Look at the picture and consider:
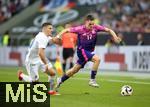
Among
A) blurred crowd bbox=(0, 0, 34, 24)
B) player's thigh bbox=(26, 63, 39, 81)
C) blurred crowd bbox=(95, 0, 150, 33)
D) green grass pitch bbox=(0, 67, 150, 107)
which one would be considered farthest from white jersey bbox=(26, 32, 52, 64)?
blurred crowd bbox=(0, 0, 34, 24)

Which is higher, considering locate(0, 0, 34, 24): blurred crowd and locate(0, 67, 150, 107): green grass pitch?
locate(0, 0, 34, 24): blurred crowd

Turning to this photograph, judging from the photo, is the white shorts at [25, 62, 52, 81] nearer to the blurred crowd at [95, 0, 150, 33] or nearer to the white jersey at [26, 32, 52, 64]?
the white jersey at [26, 32, 52, 64]

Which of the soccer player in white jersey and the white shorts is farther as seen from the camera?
the white shorts

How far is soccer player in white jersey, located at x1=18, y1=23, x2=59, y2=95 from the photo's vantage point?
15.2 m

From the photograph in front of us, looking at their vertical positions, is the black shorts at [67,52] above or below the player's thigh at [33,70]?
above

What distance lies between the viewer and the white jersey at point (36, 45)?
50.0ft

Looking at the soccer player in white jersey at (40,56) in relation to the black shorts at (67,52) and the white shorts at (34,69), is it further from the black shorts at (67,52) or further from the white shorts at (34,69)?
the black shorts at (67,52)

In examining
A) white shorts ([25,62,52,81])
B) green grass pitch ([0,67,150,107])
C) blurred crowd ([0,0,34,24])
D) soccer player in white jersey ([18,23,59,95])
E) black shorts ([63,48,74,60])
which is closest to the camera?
green grass pitch ([0,67,150,107])

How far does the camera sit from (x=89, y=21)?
17.0 m

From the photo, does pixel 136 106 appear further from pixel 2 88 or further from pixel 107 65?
pixel 107 65

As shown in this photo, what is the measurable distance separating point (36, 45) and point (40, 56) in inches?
33.9

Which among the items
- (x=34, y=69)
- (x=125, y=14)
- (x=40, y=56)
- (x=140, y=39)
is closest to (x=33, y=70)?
(x=34, y=69)

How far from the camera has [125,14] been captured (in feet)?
115

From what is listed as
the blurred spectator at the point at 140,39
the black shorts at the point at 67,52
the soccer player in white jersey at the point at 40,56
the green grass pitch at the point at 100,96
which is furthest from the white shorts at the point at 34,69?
the blurred spectator at the point at 140,39
